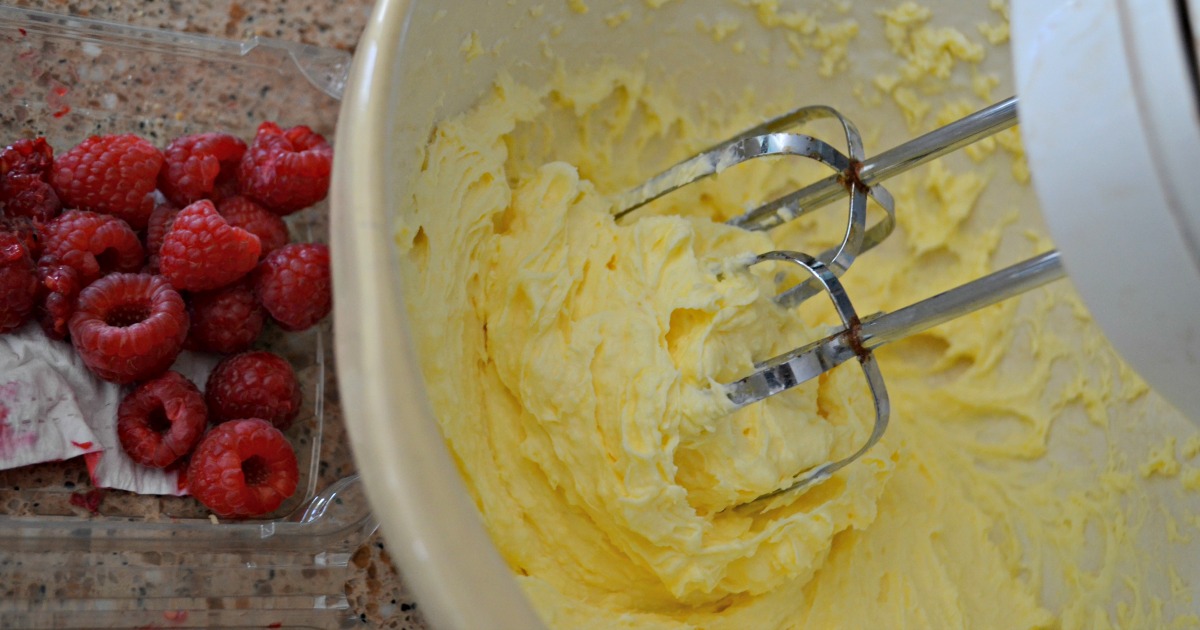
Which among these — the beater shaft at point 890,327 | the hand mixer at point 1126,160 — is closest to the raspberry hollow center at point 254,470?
the beater shaft at point 890,327

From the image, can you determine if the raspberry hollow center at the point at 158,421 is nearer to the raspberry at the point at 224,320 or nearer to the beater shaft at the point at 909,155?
the raspberry at the point at 224,320

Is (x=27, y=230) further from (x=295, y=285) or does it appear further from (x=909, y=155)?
(x=909, y=155)

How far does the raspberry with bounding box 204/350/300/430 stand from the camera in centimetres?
71

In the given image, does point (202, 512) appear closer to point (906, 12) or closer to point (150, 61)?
point (150, 61)

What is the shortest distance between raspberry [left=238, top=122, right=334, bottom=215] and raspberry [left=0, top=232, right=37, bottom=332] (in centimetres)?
18

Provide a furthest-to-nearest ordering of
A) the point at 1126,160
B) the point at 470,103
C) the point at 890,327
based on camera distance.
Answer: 1. the point at 470,103
2. the point at 890,327
3. the point at 1126,160

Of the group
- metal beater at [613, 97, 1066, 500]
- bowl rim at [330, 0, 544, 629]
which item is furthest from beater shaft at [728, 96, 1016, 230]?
bowl rim at [330, 0, 544, 629]

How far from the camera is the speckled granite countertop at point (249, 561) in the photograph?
65 cm

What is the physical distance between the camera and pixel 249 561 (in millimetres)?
694

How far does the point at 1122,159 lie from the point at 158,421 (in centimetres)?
67

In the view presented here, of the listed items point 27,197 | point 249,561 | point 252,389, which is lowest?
point 249,561

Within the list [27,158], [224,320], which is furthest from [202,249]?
[27,158]

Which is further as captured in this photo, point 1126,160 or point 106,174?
point 106,174

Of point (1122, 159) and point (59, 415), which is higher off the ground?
point (1122, 159)
